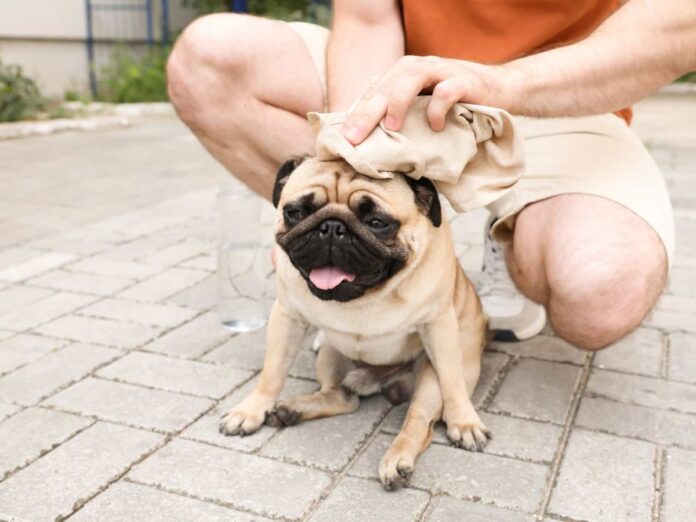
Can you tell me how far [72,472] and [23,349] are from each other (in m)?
0.95

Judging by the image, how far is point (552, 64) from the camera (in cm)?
221

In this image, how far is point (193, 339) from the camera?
3.04m

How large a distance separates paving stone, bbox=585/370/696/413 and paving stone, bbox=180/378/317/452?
96cm

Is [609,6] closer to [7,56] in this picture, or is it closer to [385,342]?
[385,342]

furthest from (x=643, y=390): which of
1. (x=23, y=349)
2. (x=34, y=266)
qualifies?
(x=34, y=266)

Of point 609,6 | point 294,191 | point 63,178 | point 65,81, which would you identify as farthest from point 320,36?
point 65,81

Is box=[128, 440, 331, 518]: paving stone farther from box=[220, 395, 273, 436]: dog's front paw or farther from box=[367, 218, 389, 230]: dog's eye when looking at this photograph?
box=[367, 218, 389, 230]: dog's eye

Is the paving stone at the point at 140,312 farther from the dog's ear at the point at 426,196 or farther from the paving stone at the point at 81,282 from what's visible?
the dog's ear at the point at 426,196

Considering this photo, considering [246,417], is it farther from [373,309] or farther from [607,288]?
[607,288]

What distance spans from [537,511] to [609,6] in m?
1.73

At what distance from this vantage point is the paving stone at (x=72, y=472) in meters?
1.94

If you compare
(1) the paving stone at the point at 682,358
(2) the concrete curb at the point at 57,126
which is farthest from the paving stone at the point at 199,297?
(2) the concrete curb at the point at 57,126

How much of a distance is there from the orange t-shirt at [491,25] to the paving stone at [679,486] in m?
1.30

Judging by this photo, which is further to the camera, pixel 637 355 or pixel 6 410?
pixel 637 355
